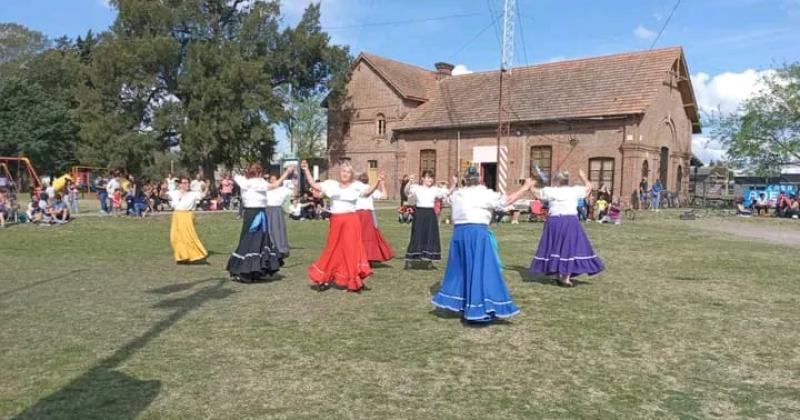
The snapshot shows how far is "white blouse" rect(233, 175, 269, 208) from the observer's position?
944 cm

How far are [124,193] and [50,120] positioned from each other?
26.6m

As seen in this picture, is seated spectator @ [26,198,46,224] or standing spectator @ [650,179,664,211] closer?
seated spectator @ [26,198,46,224]

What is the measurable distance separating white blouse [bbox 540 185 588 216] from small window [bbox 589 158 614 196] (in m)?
23.2

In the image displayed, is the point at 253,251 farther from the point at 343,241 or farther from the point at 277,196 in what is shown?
the point at 277,196

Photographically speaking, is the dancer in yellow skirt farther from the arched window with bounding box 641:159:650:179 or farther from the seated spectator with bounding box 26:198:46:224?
the arched window with bounding box 641:159:650:179

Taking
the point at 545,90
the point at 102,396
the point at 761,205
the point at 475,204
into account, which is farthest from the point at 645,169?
the point at 102,396

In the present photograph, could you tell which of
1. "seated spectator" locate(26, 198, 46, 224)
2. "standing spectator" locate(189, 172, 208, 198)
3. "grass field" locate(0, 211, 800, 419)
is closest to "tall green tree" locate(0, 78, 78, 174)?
"seated spectator" locate(26, 198, 46, 224)

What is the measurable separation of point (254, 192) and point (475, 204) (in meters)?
Result: 4.01

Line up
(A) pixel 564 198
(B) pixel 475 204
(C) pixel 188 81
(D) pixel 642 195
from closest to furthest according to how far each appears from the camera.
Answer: (B) pixel 475 204
(A) pixel 564 198
(D) pixel 642 195
(C) pixel 188 81

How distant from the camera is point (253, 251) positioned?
927cm

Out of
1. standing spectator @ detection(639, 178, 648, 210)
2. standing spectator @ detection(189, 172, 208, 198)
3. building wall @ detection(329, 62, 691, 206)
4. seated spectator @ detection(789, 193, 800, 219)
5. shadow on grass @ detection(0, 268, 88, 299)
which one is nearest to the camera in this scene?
shadow on grass @ detection(0, 268, 88, 299)

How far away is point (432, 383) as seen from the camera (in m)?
4.94

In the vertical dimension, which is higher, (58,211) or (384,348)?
(58,211)

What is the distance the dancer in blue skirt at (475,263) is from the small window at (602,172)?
26.1m
